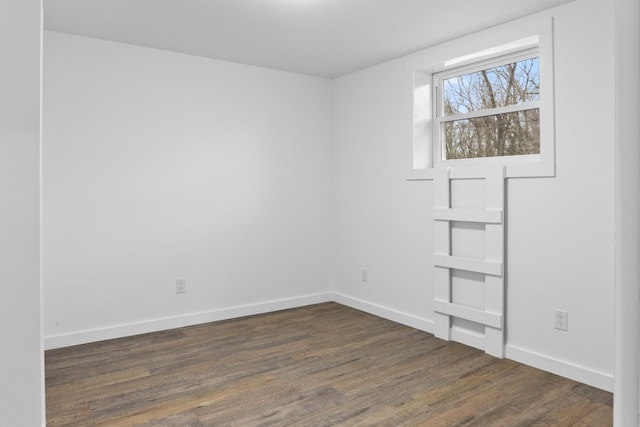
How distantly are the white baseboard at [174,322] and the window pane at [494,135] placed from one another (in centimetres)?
198

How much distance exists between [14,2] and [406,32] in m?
2.93

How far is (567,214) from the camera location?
2744 millimetres

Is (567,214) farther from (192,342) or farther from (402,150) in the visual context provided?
(192,342)

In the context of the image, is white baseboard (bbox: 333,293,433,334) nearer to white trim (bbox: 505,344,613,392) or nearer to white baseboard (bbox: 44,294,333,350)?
white baseboard (bbox: 44,294,333,350)

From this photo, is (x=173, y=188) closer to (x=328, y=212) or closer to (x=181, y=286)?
(x=181, y=286)

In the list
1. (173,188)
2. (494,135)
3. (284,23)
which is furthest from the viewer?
(173,188)

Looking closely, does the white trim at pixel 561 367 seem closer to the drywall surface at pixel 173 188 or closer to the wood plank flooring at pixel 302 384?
the wood plank flooring at pixel 302 384

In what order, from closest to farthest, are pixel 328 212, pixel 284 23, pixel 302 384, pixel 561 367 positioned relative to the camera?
pixel 302 384, pixel 561 367, pixel 284 23, pixel 328 212

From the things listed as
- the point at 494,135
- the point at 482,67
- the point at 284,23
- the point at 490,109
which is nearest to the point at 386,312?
the point at 494,135

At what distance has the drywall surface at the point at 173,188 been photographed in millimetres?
3309

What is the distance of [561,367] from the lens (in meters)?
2.77

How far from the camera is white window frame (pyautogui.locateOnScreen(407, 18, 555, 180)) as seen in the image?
2809 millimetres

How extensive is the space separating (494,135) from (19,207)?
128 inches

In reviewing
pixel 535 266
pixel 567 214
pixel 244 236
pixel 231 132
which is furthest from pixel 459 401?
pixel 231 132
